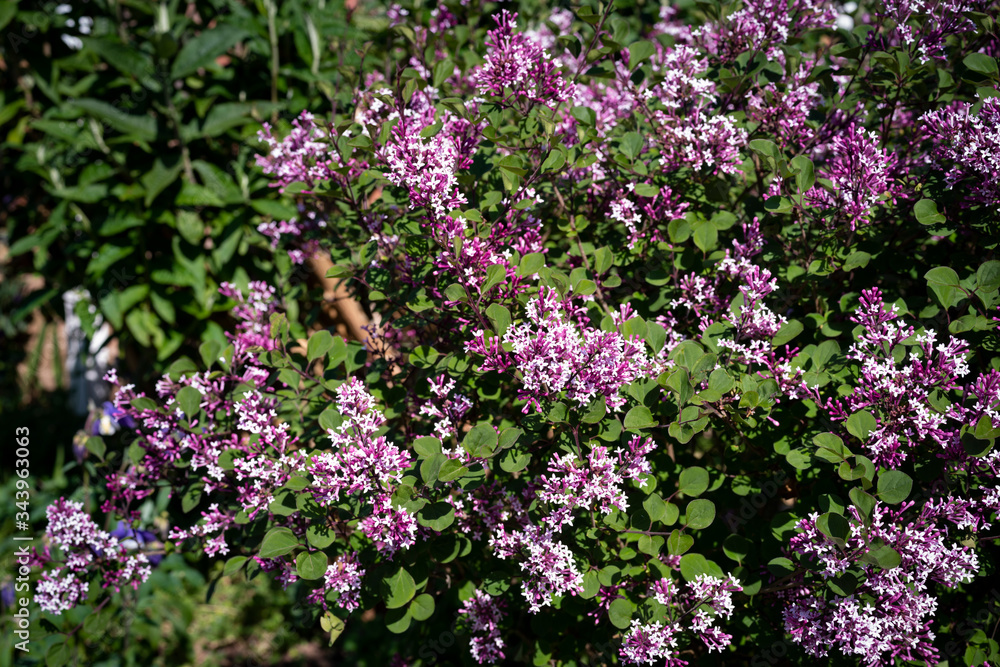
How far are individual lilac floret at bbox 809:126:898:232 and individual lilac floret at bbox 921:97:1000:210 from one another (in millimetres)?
129

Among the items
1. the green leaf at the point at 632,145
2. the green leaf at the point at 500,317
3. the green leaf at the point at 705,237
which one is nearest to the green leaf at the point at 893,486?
the green leaf at the point at 705,237

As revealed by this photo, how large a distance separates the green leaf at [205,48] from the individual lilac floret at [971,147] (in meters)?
3.13

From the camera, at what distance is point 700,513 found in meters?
1.71

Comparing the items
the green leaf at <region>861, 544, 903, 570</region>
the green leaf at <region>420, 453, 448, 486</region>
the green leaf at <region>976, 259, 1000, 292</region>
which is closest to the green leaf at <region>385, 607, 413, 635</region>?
the green leaf at <region>420, 453, 448, 486</region>

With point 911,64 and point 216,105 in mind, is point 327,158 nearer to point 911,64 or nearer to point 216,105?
point 216,105

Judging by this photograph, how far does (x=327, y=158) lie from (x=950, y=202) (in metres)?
1.97

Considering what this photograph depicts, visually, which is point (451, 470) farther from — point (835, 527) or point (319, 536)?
point (835, 527)

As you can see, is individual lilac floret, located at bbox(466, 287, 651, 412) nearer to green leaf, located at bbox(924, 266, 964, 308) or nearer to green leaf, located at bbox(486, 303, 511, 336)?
green leaf, located at bbox(486, 303, 511, 336)

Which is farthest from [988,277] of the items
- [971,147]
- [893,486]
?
[893,486]

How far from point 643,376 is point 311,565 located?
1.01 meters

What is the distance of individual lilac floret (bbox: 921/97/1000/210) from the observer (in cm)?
Result: 164

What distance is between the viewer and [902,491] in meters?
1.53

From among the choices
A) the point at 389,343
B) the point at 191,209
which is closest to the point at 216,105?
the point at 191,209

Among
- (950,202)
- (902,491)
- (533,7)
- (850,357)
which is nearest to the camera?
(902,491)
